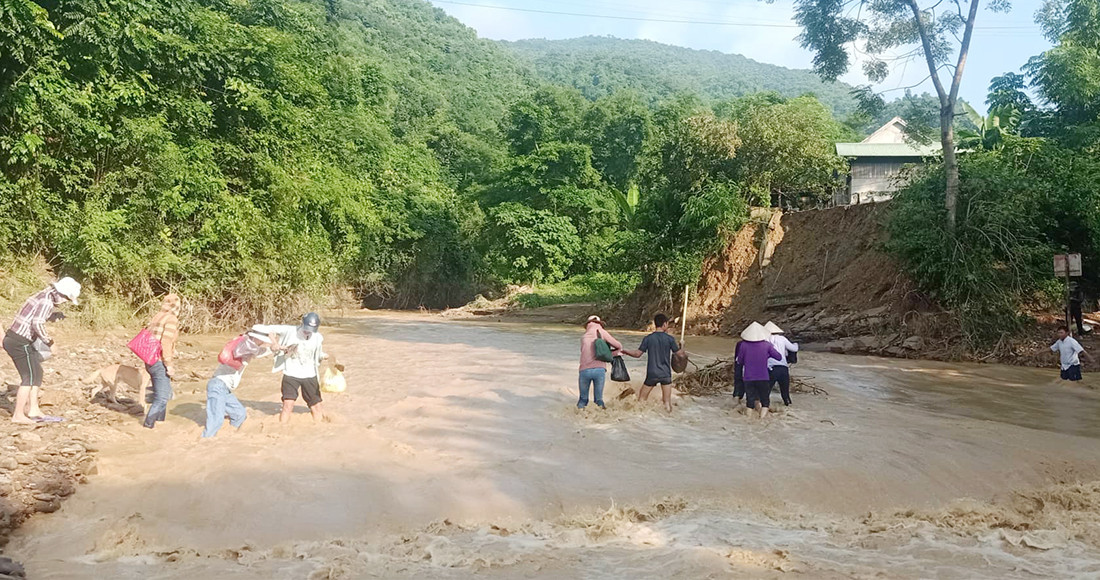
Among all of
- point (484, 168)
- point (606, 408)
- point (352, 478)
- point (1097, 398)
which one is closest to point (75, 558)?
point (352, 478)

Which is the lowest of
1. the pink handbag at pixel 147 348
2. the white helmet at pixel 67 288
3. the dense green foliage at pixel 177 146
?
the pink handbag at pixel 147 348

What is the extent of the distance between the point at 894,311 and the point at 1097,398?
7.44 meters

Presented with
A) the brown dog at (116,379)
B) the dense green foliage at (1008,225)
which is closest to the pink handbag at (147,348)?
the brown dog at (116,379)

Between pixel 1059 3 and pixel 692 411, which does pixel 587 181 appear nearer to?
pixel 1059 3

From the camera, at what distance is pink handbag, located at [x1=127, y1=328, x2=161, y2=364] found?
27.2 feet

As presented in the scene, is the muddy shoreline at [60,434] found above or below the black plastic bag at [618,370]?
below

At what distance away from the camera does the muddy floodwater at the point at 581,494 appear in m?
5.23

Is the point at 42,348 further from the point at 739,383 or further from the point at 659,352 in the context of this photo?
Answer: the point at 739,383

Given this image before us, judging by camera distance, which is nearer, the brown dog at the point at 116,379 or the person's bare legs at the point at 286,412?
the person's bare legs at the point at 286,412

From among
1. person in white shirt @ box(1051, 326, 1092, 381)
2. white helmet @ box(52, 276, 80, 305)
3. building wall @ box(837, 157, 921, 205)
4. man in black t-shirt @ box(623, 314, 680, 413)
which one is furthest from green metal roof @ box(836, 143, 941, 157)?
white helmet @ box(52, 276, 80, 305)

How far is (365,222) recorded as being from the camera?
24.9 m

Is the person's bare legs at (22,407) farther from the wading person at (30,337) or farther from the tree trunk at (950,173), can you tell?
the tree trunk at (950,173)

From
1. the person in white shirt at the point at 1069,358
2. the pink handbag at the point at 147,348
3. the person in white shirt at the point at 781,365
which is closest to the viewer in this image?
the pink handbag at the point at 147,348

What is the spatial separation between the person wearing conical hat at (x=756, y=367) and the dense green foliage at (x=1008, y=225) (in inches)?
407
